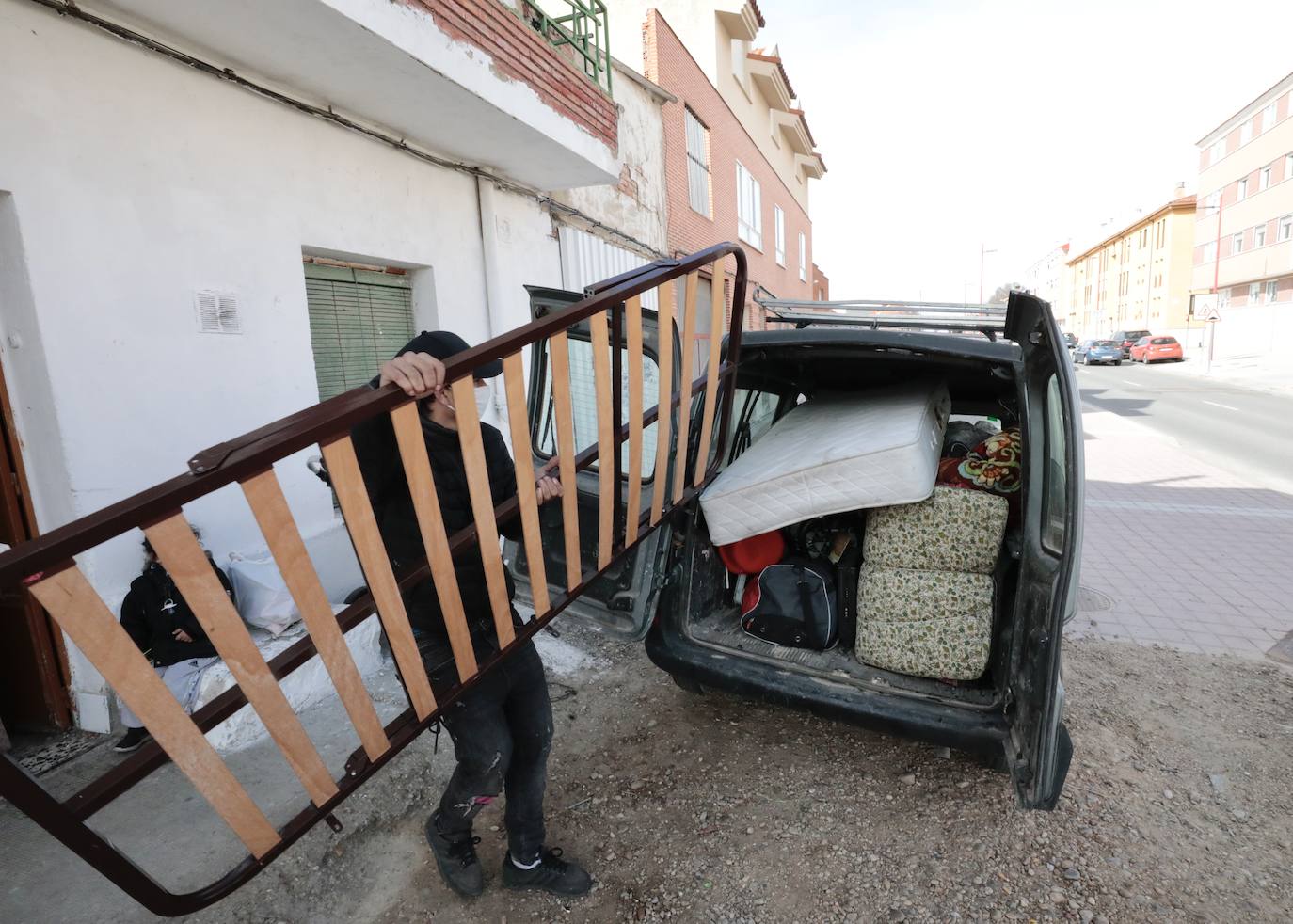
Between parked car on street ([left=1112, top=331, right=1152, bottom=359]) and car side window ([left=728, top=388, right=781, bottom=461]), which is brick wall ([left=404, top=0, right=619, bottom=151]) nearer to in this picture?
car side window ([left=728, top=388, right=781, bottom=461])

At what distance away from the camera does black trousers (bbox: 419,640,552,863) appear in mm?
2057

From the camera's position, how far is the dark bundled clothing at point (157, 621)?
304 centimetres

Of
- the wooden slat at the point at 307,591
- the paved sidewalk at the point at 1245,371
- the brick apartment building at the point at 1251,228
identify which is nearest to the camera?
the wooden slat at the point at 307,591

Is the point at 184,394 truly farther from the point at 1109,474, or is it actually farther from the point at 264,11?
the point at 1109,474

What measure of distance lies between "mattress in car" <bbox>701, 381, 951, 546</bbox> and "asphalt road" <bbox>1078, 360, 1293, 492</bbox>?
7.51 m

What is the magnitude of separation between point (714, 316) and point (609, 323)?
0.51 metres

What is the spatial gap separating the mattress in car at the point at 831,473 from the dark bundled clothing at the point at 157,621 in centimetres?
233

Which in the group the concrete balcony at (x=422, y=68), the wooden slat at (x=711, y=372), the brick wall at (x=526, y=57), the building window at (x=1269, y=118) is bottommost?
the wooden slat at (x=711, y=372)

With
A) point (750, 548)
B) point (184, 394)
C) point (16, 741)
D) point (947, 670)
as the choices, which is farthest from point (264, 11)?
point (947, 670)

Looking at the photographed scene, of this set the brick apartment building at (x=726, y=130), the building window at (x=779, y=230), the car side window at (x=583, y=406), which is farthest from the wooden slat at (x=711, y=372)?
the building window at (x=779, y=230)

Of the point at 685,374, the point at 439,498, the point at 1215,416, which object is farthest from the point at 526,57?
the point at 1215,416

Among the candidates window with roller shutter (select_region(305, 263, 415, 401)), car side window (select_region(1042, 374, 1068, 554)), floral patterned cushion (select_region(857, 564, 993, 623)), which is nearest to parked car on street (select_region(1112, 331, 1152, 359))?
window with roller shutter (select_region(305, 263, 415, 401))

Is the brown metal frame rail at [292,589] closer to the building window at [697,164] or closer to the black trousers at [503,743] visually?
the black trousers at [503,743]

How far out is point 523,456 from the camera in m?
1.67
